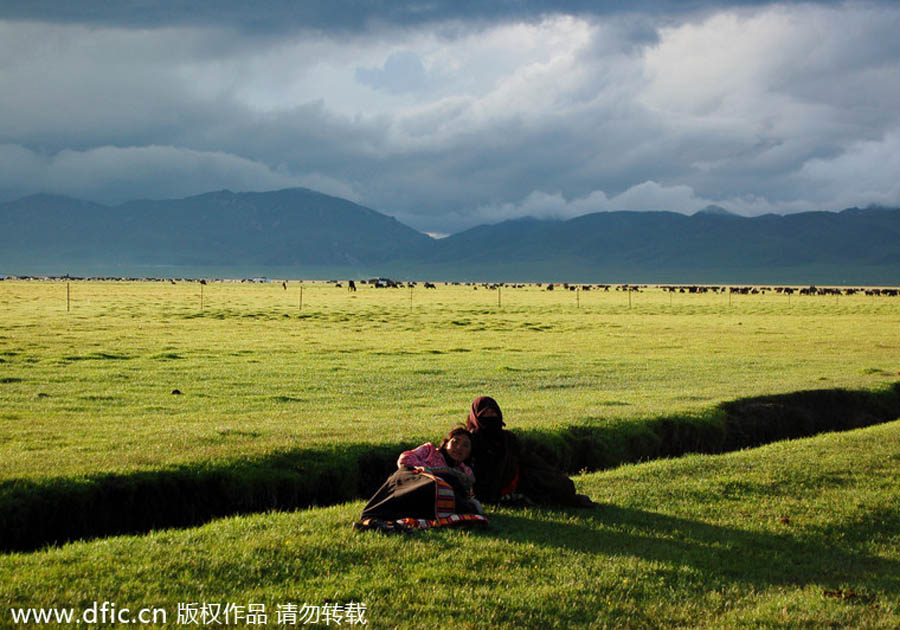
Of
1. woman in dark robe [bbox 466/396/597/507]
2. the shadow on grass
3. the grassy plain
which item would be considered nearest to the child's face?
woman in dark robe [bbox 466/396/597/507]

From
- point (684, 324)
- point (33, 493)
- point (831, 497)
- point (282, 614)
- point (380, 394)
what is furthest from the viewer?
point (684, 324)

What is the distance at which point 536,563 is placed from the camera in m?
8.92

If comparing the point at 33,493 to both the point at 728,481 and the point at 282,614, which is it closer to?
the point at 282,614

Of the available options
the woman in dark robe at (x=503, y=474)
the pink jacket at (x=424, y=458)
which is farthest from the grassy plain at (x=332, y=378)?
the pink jacket at (x=424, y=458)

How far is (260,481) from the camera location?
1305 centimetres

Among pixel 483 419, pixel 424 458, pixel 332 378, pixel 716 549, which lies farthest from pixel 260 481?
pixel 332 378

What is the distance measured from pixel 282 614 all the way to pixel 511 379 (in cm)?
1843

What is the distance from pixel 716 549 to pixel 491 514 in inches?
114

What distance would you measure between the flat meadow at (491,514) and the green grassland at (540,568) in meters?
0.03

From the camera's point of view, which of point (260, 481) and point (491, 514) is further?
point (260, 481)

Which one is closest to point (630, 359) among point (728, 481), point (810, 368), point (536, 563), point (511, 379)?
point (810, 368)

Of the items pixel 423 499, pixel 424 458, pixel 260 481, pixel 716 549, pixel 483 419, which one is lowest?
pixel 716 549

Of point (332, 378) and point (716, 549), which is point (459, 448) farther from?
point (332, 378)

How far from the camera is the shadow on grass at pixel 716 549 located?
893cm
